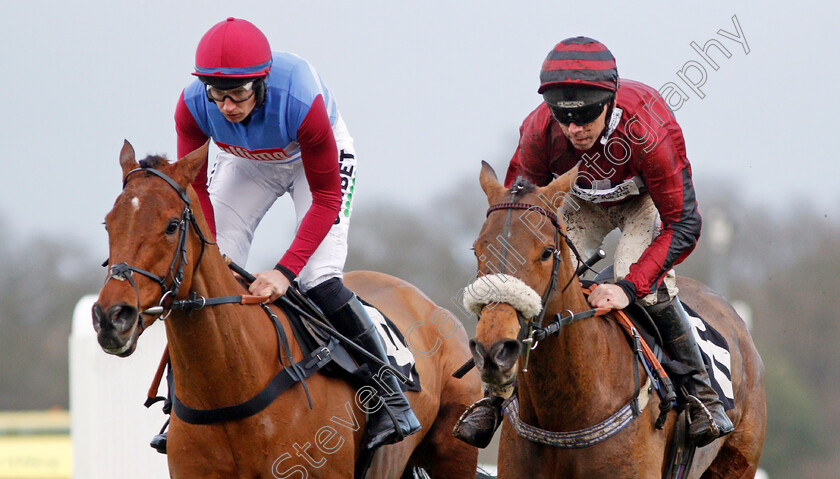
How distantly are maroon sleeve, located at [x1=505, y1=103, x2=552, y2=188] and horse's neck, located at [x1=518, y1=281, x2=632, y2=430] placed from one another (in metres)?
0.78

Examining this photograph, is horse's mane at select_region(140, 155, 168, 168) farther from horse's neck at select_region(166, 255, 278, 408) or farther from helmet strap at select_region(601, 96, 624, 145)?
helmet strap at select_region(601, 96, 624, 145)

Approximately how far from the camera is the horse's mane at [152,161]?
429cm

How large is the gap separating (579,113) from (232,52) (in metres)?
1.61

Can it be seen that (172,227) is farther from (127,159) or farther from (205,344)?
(205,344)

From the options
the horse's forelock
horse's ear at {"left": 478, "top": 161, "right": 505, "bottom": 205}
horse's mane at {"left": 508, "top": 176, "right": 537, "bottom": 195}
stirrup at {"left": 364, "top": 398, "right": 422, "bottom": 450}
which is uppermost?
horse's mane at {"left": 508, "top": 176, "right": 537, "bottom": 195}

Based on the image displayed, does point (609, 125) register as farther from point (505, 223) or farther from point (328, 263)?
point (328, 263)

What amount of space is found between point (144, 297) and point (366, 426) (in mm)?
1646

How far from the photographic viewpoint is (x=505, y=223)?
4.20 metres

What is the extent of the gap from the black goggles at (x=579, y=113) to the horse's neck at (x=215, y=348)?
169 cm

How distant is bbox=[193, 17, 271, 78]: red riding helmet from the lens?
4.66 metres

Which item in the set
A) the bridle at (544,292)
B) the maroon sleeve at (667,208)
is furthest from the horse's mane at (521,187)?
the maroon sleeve at (667,208)

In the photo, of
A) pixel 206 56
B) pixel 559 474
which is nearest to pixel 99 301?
pixel 206 56

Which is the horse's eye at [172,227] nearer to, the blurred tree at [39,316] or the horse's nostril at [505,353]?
the horse's nostril at [505,353]

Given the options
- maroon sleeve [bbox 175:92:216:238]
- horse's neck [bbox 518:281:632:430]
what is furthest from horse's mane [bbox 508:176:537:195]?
maroon sleeve [bbox 175:92:216:238]
